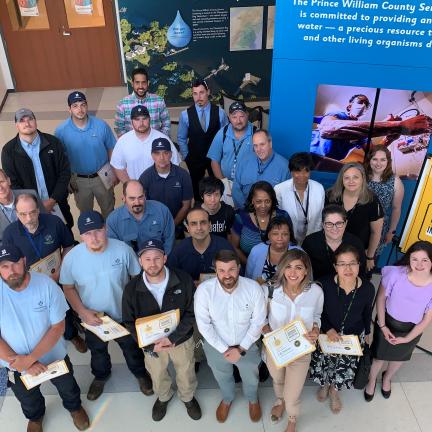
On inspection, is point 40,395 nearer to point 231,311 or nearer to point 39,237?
point 39,237

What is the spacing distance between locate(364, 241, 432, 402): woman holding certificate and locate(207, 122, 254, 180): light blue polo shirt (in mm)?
1921

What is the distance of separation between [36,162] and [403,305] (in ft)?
11.6

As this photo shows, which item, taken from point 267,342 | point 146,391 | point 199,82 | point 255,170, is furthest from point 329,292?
point 199,82

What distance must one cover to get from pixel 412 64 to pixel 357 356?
8.32 feet

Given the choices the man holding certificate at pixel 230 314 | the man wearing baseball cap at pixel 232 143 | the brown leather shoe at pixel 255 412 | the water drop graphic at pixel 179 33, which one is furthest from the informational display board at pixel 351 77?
the water drop graphic at pixel 179 33

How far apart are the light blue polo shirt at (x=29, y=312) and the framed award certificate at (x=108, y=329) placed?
320mm

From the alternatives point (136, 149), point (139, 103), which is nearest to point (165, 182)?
point (136, 149)

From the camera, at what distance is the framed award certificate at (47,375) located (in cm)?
322

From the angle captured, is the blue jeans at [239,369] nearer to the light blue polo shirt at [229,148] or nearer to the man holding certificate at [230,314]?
the man holding certificate at [230,314]

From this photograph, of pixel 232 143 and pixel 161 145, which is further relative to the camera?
pixel 232 143

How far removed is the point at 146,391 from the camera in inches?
153

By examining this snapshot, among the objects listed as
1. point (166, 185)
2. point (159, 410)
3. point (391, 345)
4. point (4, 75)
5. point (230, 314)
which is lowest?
point (159, 410)

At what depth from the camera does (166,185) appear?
14.1 ft

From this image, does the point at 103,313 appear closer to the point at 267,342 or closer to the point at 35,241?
the point at 35,241
